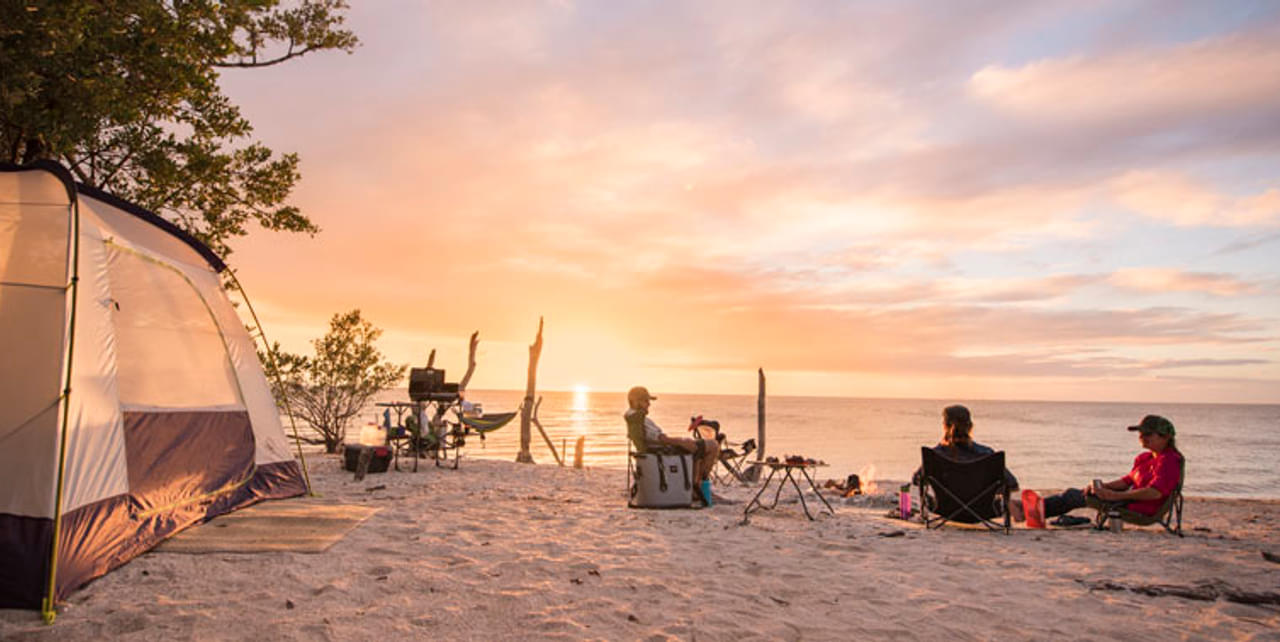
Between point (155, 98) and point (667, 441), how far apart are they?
5659 mm

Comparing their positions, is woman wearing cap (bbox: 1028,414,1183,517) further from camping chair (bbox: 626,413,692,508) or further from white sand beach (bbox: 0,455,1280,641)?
camping chair (bbox: 626,413,692,508)

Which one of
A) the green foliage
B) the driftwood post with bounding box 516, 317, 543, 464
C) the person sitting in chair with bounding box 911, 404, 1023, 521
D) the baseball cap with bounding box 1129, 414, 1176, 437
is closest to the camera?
the green foliage

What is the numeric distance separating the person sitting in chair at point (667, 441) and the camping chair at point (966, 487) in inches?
84.0

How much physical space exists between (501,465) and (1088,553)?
8.04 metres

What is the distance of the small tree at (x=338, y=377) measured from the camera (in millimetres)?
11953

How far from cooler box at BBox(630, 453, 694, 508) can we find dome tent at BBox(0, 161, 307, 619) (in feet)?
11.4

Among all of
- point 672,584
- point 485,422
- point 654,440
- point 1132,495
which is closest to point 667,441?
point 654,440

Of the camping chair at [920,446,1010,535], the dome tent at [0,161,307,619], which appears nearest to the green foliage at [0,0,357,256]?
the dome tent at [0,161,307,619]

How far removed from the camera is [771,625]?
3047 millimetres

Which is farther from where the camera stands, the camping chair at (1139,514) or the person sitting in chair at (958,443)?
the person sitting in chair at (958,443)

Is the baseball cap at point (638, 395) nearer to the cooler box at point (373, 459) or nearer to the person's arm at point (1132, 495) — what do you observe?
the cooler box at point (373, 459)

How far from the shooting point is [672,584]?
3.68m

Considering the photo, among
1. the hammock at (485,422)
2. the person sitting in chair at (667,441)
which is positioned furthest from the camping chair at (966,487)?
the hammock at (485,422)

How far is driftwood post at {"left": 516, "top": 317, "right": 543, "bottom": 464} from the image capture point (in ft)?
45.4
